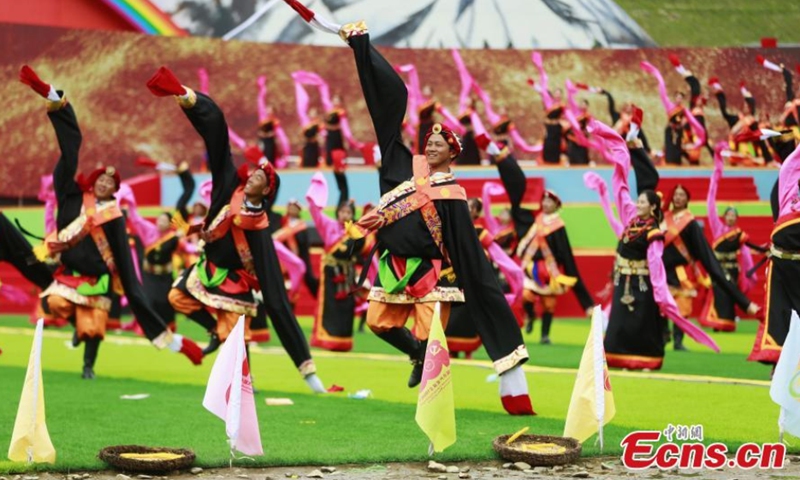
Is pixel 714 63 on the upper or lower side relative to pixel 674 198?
upper

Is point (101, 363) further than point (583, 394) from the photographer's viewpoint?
Yes

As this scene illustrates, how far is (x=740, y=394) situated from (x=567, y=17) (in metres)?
21.8

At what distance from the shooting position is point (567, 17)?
97.5ft

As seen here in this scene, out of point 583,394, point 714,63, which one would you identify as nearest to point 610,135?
point 583,394

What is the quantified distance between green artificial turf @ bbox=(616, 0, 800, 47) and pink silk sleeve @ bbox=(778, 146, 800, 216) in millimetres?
19677

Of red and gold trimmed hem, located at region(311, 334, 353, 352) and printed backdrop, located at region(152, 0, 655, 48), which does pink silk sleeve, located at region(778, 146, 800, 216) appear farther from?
printed backdrop, located at region(152, 0, 655, 48)

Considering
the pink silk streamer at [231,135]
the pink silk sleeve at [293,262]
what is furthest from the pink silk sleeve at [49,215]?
the pink silk streamer at [231,135]

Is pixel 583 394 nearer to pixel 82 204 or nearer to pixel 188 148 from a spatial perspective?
pixel 82 204

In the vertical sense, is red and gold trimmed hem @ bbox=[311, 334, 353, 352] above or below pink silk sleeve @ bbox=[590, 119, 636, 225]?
below

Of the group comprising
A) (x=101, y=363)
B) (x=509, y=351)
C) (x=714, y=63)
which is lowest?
(x=101, y=363)

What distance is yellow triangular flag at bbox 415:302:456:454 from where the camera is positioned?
6.10 metres

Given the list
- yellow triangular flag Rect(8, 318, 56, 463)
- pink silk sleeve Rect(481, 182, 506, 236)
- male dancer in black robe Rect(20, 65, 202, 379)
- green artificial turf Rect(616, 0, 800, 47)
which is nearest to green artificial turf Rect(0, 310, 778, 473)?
yellow triangular flag Rect(8, 318, 56, 463)

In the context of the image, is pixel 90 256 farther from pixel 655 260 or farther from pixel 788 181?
pixel 788 181

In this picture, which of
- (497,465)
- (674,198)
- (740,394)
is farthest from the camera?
(674,198)
